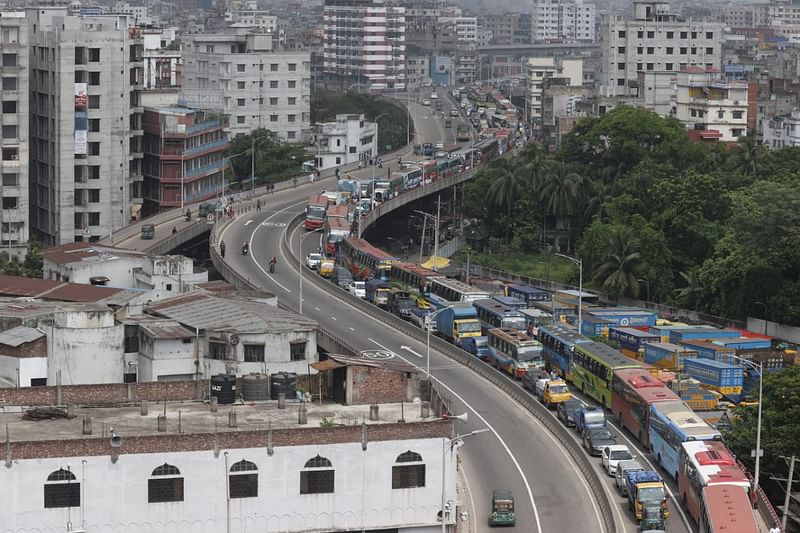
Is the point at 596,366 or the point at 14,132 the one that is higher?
the point at 14,132

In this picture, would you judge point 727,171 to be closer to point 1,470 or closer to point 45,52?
point 45,52

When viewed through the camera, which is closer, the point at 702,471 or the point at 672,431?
the point at 702,471

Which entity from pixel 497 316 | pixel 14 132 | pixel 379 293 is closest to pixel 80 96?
pixel 14 132

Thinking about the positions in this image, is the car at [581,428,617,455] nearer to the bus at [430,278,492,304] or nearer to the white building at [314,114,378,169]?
the bus at [430,278,492,304]

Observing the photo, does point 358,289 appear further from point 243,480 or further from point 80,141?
point 243,480

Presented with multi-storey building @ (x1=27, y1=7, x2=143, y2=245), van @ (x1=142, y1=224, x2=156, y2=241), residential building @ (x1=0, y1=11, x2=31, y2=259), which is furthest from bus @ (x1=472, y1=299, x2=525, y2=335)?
multi-storey building @ (x1=27, y1=7, x2=143, y2=245)

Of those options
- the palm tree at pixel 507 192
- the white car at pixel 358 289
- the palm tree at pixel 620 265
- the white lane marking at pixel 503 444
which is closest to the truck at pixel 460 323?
the white lane marking at pixel 503 444
